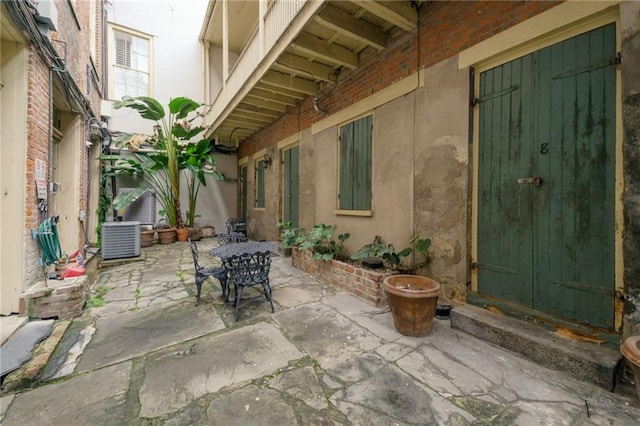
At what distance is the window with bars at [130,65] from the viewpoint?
27.2 feet

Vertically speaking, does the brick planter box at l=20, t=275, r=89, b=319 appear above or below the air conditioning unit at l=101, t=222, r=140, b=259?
below

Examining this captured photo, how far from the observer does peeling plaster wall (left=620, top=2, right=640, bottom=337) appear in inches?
75.2

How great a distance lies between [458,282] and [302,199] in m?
3.72

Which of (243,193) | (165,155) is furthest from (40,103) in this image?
(243,193)

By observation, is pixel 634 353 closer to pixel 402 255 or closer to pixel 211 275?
pixel 402 255

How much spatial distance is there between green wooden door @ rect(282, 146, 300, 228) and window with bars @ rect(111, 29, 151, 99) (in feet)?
19.0

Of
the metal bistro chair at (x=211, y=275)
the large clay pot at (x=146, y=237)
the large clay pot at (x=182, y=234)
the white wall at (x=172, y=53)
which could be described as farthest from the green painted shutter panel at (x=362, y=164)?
the white wall at (x=172, y=53)

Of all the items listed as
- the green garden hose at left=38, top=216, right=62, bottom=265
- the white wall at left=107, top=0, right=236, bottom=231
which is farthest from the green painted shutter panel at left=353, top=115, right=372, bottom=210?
the white wall at left=107, top=0, right=236, bottom=231

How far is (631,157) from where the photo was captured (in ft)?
6.34

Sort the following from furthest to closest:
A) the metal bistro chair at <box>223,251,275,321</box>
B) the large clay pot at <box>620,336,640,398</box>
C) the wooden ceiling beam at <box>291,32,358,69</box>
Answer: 1. the wooden ceiling beam at <box>291,32,358,69</box>
2. the metal bistro chair at <box>223,251,275,321</box>
3. the large clay pot at <box>620,336,640,398</box>

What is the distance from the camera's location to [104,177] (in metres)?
7.18

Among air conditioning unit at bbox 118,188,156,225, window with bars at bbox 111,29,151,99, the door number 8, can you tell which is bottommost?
air conditioning unit at bbox 118,188,156,225

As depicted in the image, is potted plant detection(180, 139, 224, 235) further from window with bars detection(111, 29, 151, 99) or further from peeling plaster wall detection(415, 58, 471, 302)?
peeling plaster wall detection(415, 58, 471, 302)

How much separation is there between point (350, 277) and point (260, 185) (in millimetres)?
5293
